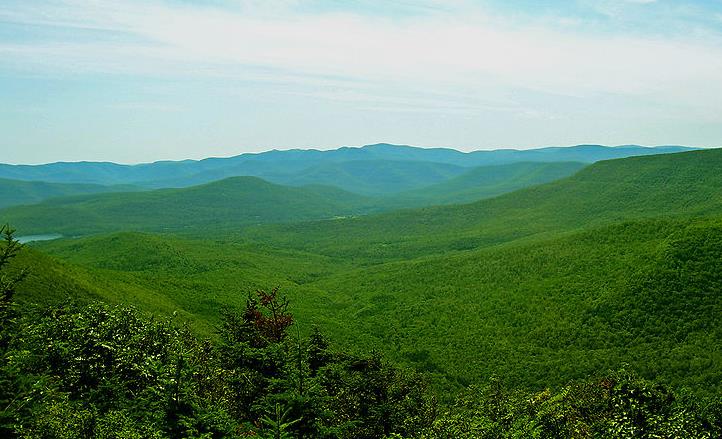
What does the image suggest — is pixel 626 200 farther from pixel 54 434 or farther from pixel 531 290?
pixel 54 434

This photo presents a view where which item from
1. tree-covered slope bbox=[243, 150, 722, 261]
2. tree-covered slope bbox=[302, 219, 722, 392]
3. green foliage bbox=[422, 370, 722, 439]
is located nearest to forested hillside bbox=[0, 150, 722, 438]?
green foliage bbox=[422, 370, 722, 439]

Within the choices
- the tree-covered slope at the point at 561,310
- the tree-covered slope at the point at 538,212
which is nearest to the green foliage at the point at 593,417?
the tree-covered slope at the point at 561,310

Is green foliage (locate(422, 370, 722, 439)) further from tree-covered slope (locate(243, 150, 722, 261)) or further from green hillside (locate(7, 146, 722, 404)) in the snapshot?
tree-covered slope (locate(243, 150, 722, 261))

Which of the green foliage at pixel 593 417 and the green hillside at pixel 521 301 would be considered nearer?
the green foliage at pixel 593 417

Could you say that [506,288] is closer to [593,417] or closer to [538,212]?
[593,417]

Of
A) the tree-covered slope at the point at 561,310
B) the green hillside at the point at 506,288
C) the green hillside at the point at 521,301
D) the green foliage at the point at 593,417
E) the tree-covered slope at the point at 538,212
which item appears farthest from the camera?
the tree-covered slope at the point at 538,212

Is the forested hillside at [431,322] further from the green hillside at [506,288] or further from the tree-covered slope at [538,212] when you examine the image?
the tree-covered slope at [538,212]

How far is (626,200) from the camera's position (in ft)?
394

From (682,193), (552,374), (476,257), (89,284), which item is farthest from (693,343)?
(682,193)

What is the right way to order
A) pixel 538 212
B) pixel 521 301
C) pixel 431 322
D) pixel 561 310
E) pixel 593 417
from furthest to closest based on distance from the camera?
pixel 538 212
pixel 521 301
pixel 431 322
pixel 561 310
pixel 593 417

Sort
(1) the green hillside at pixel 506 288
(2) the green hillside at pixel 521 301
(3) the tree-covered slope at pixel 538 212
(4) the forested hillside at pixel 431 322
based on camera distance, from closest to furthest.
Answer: (4) the forested hillside at pixel 431 322, (2) the green hillside at pixel 521 301, (1) the green hillside at pixel 506 288, (3) the tree-covered slope at pixel 538 212

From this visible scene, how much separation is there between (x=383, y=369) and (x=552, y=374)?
22.1 m

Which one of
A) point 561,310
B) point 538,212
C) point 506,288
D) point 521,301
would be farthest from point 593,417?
point 538,212

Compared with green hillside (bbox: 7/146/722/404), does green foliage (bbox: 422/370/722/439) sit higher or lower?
higher
